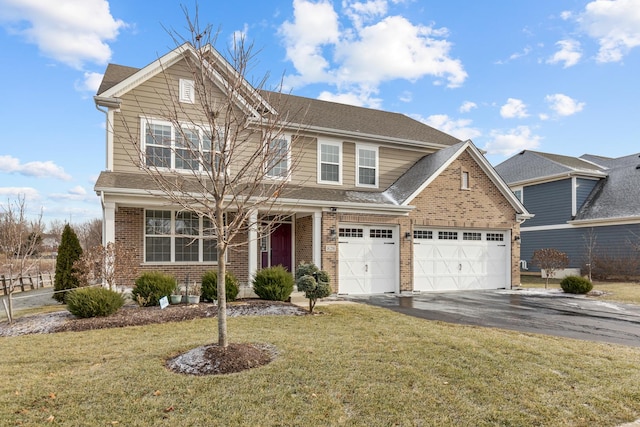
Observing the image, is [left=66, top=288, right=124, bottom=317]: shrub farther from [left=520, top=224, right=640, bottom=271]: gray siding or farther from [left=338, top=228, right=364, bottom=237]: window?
[left=520, top=224, right=640, bottom=271]: gray siding

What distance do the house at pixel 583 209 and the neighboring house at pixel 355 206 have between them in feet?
28.4

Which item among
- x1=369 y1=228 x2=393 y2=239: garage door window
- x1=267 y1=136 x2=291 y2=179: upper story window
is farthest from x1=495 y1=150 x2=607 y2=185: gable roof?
x1=267 y1=136 x2=291 y2=179: upper story window

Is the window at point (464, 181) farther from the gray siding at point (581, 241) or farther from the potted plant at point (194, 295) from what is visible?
the gray siding at point (581, 241)

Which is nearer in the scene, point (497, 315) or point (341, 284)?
point (497, 315)

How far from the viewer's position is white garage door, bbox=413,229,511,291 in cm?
1571

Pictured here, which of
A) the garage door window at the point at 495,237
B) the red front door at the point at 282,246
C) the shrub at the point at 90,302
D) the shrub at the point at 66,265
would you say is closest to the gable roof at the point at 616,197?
the garage door window at the point at 495,237

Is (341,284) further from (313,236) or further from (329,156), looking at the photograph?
(329,156)

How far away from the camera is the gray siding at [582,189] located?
24.4m

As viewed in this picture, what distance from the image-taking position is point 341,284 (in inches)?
559

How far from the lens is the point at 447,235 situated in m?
16.3

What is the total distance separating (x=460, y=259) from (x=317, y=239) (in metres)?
6.55

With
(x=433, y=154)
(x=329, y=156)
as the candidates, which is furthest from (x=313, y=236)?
(x=433, y=154)

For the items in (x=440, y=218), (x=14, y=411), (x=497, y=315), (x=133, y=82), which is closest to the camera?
(x=14, y=411)

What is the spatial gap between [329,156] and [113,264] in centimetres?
878
